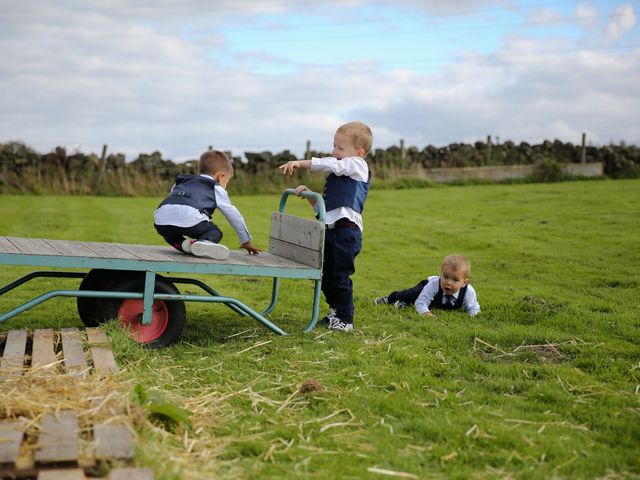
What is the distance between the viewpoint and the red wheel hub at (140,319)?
6.45m

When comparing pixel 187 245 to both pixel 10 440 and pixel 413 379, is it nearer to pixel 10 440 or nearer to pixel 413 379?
pixel 413 379

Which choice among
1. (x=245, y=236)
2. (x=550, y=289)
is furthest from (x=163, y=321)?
(x=550, y=289)

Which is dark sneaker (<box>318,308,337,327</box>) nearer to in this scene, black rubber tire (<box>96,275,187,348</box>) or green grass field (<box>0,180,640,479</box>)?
green grass field (<box>0,180,640,479</box>)

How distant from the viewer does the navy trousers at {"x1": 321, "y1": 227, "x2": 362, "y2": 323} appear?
279 inches

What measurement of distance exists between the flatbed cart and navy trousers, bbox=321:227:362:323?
0.76 ft

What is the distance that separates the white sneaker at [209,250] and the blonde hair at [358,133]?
1555 mm

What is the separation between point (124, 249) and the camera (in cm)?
686

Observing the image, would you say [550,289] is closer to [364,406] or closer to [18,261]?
[364,406]

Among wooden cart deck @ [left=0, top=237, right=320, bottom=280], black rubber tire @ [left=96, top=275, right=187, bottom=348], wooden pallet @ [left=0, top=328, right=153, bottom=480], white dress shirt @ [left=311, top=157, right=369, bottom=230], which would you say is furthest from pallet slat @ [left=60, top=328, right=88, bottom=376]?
white dress shirt @ [left=311, top=157, right=369, bottom=230]

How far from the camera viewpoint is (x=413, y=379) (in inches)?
213

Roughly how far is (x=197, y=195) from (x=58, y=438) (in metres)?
3.42

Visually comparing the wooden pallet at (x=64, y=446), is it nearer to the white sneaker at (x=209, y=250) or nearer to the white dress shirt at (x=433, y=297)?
the white sneaker at (x=209, y=250)

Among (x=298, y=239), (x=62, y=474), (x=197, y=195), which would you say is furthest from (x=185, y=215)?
(x=62, y=474)

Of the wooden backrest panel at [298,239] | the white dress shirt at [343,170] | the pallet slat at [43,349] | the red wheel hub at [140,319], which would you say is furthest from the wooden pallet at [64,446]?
the white dress shirt at [343,170]
